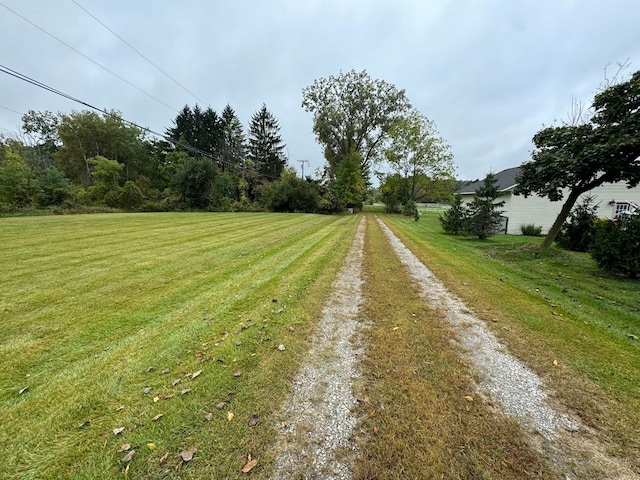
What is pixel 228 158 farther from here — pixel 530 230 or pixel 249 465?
pixel 249 465

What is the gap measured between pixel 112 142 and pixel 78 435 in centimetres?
4400

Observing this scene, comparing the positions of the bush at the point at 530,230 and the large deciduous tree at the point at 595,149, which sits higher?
the large deciduous tree at the point at 595,149

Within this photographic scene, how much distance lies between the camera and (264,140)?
41469mm

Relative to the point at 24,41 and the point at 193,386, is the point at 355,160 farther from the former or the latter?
the point at 193,386

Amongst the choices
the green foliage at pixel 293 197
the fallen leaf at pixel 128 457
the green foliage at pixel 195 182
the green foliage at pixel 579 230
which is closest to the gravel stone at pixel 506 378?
the fallen leaf at pixel 128 457

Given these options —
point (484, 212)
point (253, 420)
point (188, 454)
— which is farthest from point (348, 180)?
point (188, 454)

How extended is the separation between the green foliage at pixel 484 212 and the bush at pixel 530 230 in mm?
4372

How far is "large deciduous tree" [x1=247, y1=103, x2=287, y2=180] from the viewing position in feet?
135

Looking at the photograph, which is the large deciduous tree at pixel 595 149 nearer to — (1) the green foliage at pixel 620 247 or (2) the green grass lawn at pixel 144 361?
(1) the green foliage at pixel 620 247

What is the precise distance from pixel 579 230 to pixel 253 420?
14.2 m

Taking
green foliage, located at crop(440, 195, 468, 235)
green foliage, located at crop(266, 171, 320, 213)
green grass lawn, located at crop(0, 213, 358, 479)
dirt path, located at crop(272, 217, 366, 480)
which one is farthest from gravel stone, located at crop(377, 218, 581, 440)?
green foliage, located at crop(266, 171, 320, 213)

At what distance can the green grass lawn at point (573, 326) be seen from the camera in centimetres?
225

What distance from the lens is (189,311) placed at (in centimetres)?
412

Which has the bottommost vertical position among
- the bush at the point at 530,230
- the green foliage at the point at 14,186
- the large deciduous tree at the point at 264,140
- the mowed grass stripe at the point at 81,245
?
the mowed grass stripe at the point at 81,245
